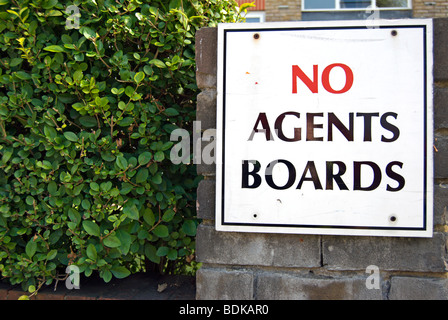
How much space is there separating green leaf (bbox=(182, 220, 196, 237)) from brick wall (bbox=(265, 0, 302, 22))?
6.98 metres

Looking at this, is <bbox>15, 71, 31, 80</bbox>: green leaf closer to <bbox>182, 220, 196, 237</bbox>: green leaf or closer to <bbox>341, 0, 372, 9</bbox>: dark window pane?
<bbox>182, 220, 196, 237</bbox>: green leaf

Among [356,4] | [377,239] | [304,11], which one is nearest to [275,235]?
[377,239]

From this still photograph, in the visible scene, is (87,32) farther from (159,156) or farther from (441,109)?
(441,109)

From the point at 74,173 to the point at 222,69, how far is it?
0.94 meters

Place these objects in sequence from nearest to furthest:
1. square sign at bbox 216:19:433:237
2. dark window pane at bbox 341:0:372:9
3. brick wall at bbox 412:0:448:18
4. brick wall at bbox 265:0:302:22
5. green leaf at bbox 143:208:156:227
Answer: square sign at bbox 216:19:433:237 → green leaf at bbox 143:208:156:227 → brick wall at bbox 412:0:448:18 → brick wall at bbox 265:0:302:22 → dark window pane at bbox 341:0:372:9

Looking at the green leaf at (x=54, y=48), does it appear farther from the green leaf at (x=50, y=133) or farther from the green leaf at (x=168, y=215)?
the green leaf at (x=168, y=215)

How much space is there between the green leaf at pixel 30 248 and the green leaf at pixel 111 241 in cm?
41

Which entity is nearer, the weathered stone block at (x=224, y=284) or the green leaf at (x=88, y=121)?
the weathered stone block at (x=224, y=284)

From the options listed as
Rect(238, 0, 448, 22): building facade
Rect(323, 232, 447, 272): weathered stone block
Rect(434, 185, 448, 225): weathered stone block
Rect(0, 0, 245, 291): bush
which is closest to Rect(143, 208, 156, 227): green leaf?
Rect(0, 0, 245, 291): bush

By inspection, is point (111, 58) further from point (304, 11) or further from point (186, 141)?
point (304, 11)

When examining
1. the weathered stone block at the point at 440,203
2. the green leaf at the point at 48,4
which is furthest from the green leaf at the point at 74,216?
the weathered stone block at the point at 440,203

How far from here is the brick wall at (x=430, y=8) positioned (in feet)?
25.7

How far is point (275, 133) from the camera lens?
1828 mm

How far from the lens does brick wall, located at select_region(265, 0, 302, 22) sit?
8.06 metres
